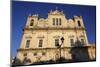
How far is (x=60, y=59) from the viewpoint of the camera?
3465 mm

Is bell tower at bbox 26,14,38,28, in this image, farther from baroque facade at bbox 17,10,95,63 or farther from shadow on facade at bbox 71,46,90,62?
shadow on facade at bbox 71,46,90,62

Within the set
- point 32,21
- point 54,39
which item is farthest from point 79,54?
point 32,21

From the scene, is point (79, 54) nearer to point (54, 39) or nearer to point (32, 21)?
point (54, 39)

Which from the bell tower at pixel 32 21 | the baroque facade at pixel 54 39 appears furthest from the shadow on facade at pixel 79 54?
the bell tower at pixel 32 21

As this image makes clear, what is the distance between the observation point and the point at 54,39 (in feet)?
11.3

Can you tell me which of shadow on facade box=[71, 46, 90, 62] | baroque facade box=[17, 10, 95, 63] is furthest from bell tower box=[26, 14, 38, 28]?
shadow on facade box=[71, 46, 90, 62]

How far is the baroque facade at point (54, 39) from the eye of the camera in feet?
10.9

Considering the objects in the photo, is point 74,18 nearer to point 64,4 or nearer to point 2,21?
point 64,4

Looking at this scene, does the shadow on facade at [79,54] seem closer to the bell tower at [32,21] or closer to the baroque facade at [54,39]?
the baroque facade at [54,39]

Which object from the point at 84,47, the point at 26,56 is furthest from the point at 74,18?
the point at 26,56

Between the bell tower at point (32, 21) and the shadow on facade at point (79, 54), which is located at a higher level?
the bell tower at point (32, 21)

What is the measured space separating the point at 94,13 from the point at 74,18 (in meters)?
0.40

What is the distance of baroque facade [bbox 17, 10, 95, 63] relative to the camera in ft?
10.9

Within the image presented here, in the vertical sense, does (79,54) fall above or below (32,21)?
below
